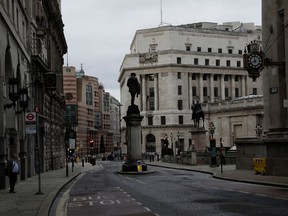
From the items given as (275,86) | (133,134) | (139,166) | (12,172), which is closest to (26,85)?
(133,134)

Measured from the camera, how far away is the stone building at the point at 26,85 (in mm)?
29219

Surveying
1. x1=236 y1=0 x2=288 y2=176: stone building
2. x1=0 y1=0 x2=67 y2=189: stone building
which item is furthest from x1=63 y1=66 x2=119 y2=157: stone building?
x1=236 y1=0 x2=288 y2=176: stone building

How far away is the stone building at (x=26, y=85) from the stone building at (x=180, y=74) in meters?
67.4

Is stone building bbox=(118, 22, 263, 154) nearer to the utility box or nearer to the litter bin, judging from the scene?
the litter bin

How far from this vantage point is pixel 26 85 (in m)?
40.8

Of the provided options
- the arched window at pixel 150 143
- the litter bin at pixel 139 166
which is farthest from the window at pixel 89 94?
the litter bin at pixel 139 166

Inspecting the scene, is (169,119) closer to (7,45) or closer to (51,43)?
(51,43)

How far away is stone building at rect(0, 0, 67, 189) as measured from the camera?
29.2 m

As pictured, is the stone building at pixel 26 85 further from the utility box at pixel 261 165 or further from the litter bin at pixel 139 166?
the utility box at pixel 261 165

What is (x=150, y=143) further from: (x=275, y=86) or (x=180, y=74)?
(x=275, y=86)

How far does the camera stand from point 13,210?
1752 cm

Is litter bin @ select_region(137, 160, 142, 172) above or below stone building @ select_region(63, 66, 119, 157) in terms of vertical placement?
below

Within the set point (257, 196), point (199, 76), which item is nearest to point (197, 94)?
point (199, 76)

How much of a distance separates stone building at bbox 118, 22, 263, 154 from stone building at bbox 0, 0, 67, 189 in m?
67.4
